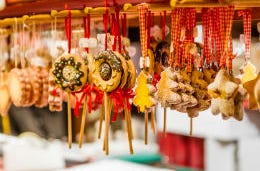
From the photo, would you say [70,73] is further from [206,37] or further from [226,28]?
[226,28]

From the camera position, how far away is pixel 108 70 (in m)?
1.82

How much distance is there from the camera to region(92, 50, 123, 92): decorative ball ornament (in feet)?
5.88

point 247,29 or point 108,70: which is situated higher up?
point 247,29

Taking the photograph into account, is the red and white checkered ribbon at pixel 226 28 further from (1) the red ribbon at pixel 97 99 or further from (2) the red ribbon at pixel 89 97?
(1) the red ribbon at pixel 97 99

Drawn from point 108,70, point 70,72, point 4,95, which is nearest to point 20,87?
point 4,95

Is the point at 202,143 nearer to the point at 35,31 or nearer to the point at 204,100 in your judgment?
the point at 35,31

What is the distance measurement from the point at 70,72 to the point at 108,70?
0.26m

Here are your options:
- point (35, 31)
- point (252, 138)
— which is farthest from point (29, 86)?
point (252, 138)

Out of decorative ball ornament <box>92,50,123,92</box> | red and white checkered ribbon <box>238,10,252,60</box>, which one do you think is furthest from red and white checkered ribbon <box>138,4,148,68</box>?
red and white checkered ribbon <box>238,10,252,60</box>

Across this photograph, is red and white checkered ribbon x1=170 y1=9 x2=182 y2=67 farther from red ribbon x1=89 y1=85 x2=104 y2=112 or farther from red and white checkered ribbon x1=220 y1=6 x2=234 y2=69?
red ribbon x1=89 y1=85 x2=104 y2=112

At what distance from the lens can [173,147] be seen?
537 centimetres

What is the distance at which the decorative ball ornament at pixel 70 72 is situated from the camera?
2004 millimetres

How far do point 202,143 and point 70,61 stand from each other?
3276 mm

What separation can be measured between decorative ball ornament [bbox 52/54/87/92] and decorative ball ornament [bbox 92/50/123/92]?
148 millimetres
